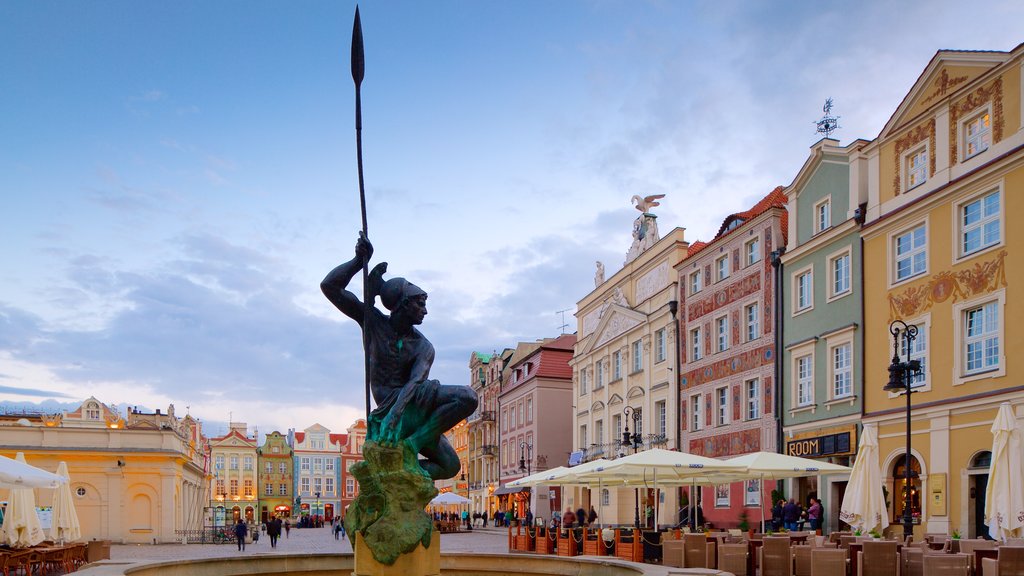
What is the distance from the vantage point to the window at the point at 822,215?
2773 cm

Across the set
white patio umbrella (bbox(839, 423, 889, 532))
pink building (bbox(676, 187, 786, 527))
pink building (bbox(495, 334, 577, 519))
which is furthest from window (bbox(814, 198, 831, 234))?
pink building (bbox(495, 334, 577, 519))

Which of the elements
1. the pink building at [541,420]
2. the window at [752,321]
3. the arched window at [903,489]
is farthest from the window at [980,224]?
the pink building at [541,420]

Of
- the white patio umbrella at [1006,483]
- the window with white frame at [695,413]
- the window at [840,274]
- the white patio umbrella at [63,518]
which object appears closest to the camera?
the white patio umbrella at [1006,483]

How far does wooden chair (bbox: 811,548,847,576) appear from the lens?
13273 millimetres

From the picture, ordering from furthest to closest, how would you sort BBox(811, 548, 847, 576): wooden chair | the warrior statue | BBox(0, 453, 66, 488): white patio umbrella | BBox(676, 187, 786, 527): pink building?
BBox(676, 187, 786, 527): pink building → BBox(0, 453, 66, 488): white patio umbrella → BBox(811, 548, 847, 576): wooden chair → the warrior statue

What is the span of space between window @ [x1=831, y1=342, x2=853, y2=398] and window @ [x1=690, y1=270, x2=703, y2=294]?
878cm

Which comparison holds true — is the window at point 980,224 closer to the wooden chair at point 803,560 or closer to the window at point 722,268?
the wooden chair at point 803,560

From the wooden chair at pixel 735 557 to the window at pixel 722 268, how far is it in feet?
59.6

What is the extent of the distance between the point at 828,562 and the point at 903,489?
1173 cm

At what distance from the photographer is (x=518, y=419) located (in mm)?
60406

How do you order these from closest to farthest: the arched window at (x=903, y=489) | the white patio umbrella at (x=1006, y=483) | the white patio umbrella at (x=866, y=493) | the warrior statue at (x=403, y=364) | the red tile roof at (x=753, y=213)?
the warrior statue at (x=403, y=364), the white patio umbrella at (x=1006, y=483), the white patio umbrella at (x=866, y=493), the arched window at (x=903, y=489), the red tile roof at (x=753, y=213)

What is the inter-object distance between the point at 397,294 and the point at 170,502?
39158 mm

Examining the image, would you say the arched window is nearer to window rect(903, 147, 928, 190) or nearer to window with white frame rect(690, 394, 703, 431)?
window rect(903, 147, 928, 190)

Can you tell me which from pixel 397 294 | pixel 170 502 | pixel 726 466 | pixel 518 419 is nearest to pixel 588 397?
pixel 518 419
